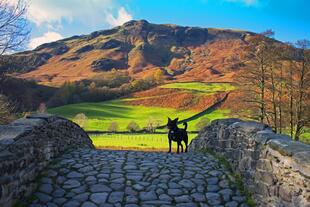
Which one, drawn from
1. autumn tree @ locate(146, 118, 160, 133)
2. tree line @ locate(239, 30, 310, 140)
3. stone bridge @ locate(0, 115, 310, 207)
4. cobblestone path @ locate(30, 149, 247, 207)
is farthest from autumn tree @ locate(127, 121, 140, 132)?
cobblestone path @ locate(30, 149, 247, 207)

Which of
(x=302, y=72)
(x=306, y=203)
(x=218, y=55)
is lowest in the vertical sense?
(x=306, y=203)

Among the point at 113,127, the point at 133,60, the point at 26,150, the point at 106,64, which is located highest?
the point at 133,60

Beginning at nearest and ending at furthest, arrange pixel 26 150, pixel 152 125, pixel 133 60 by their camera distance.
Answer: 1. pixel 26 150
2. pixel 152 125
3. pixel 133 60

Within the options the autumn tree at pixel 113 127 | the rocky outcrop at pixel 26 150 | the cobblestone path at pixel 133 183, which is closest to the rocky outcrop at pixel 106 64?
the autumn tree at pixel 113 127

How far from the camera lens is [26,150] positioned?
6516 millimetres

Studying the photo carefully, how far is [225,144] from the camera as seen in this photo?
368 inches

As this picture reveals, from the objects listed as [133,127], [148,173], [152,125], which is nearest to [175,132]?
[148,173]

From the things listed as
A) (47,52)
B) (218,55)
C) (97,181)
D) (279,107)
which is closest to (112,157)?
(97,181)

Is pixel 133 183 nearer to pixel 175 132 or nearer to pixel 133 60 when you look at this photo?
pixel 175 132

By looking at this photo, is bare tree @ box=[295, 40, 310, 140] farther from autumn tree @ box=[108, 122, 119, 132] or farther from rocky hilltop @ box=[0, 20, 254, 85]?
rocky hilltop @ box=[0, 20, 254, 85]

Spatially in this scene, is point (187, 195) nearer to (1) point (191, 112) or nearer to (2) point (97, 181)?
(2) point (97, 181)

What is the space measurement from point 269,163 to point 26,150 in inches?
181

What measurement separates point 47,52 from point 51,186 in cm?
20396

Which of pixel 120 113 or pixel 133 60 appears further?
pixel 133 60
